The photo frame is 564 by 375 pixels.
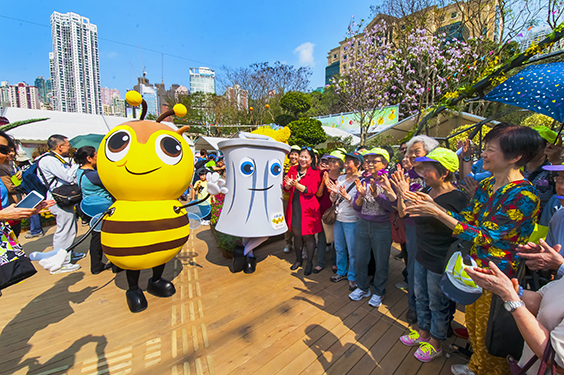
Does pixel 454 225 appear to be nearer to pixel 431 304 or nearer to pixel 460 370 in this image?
pixel 431 304

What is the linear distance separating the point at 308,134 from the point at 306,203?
9.90 m

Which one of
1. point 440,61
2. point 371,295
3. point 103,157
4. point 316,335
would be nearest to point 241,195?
point 103,157

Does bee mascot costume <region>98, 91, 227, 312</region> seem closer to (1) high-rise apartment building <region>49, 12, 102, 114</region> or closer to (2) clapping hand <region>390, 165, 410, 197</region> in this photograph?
(2) clapping hand <region>390, 165, 410, 197</region>

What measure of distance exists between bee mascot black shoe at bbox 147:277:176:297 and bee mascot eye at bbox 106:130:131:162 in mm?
1579

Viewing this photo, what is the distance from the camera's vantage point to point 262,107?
25.0 meters

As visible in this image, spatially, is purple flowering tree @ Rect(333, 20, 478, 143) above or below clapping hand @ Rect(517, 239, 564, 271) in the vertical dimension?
above

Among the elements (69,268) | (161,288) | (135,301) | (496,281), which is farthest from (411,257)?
(69,268)

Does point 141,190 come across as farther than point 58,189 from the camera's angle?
No

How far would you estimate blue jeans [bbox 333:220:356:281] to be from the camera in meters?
3.21

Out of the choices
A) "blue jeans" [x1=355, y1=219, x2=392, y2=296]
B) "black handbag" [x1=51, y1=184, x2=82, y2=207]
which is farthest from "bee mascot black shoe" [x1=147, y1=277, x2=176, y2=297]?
"blue jeans" [x1=355, y1=219, x2=392, y2=296]

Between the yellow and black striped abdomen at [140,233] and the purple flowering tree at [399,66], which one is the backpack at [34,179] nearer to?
the yellow and black striped abdomen at [140,233]

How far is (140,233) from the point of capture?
2.41m

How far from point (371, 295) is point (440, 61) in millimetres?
12528

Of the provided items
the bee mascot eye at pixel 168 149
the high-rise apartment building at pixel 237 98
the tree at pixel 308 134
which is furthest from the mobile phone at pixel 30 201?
the high-rise apartment building at pixel 237 98
